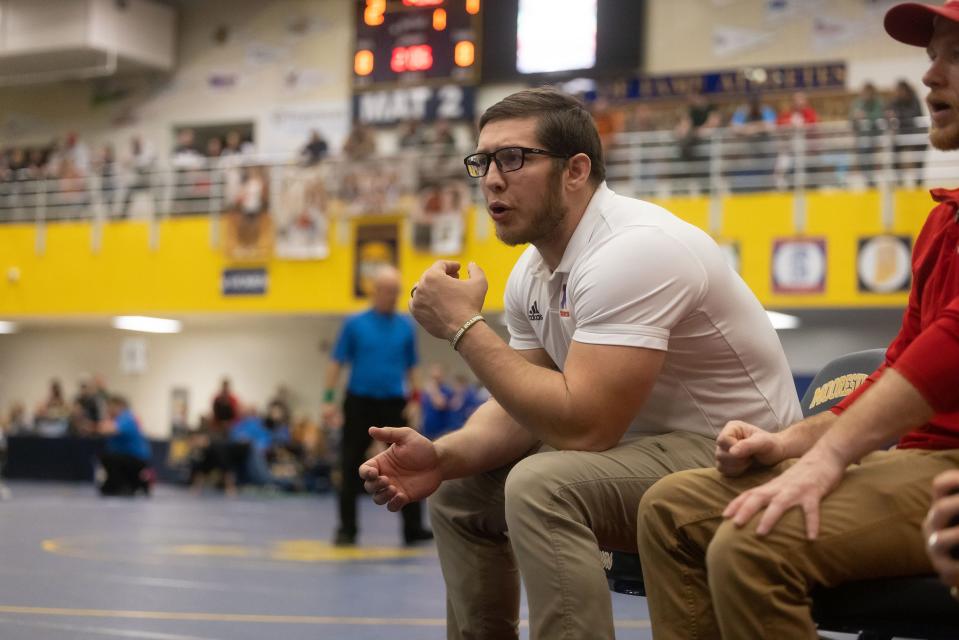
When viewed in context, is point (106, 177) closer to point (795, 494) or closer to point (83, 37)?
point (83, 37)

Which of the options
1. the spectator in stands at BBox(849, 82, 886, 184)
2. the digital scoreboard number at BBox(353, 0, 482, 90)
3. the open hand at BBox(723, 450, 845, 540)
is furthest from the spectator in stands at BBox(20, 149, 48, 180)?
the open hand at BBox(723, 450, 845, 540)

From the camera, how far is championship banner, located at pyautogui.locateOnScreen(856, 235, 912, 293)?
14.9 meters

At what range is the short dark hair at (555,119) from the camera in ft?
9.62

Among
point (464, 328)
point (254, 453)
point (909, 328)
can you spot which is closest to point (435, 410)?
point (254, 453)

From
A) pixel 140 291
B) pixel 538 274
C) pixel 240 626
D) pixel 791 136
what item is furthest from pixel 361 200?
pixel 538 274

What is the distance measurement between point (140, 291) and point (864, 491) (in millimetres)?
19538

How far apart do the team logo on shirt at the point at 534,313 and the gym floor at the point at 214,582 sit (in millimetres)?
1652

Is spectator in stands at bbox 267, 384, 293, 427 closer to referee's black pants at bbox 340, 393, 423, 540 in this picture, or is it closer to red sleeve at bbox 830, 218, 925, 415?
referee's black pants at bbox 340, 393, 423, 540

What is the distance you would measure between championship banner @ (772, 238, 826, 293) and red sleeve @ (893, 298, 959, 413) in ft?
45.2

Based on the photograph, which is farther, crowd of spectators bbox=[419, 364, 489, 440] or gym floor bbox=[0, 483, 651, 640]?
crowd of spectators bbox=[419, 364, 489, 440]

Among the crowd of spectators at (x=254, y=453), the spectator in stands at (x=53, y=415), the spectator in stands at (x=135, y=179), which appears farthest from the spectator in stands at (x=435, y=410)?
the spectator in stands at (x=53, y=415)

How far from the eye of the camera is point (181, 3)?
23.6m

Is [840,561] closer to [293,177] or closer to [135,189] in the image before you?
[293,177]

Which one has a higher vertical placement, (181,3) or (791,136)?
(181,3)
